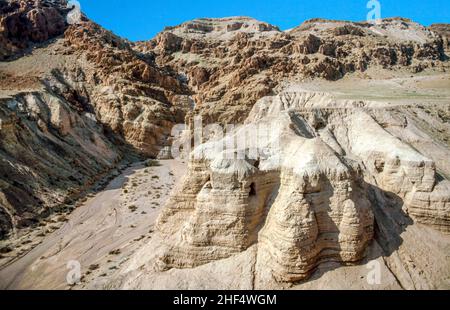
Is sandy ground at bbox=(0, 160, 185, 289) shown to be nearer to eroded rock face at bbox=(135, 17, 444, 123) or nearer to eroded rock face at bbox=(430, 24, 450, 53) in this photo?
eroded rock face at bbox=(135, 17, 444, 123)

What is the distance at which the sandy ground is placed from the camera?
54.2 feet

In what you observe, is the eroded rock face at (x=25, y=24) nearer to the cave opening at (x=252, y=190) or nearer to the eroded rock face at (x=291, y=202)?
the eroded rock face at (x=291, y=202)

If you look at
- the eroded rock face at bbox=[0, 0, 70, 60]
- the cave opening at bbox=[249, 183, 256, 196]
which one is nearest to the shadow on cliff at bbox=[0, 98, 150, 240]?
the cave opening at bbox=[249, 183, 256, 196]

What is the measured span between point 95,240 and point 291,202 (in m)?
14.4

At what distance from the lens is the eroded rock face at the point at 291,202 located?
11367 millimetres

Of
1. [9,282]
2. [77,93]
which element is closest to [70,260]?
[9,282]

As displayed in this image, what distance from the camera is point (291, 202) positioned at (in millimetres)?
11352

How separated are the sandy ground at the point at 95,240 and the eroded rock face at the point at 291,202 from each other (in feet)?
16.2

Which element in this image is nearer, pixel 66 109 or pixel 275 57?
pixel 66 109

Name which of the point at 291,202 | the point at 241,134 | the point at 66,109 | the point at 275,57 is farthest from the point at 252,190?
the point at 275,57

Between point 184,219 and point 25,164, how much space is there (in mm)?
20905

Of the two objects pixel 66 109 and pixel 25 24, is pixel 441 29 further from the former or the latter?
pixel 25 24

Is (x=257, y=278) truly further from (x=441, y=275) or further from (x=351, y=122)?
(x=351, y=122)

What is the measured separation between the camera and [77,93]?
173ft
